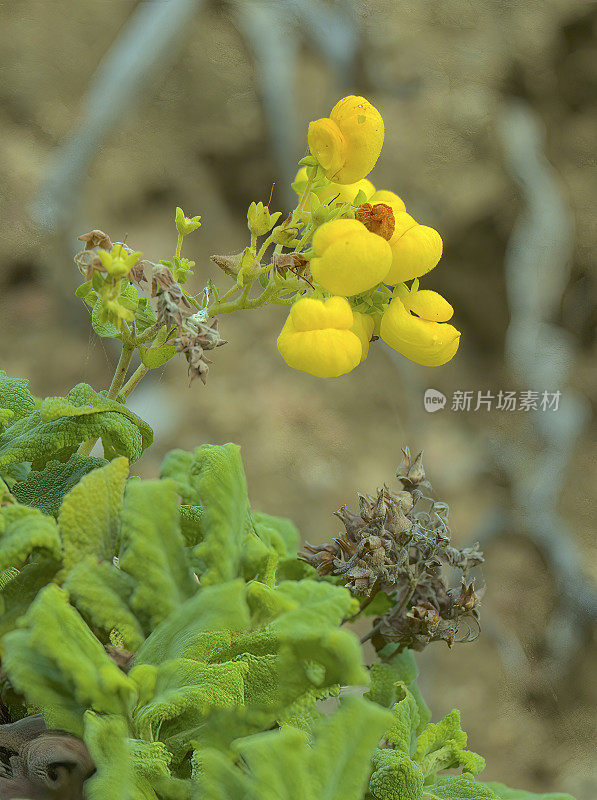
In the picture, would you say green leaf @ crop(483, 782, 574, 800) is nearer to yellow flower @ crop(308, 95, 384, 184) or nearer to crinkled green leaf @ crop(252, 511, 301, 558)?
crinkled green leaf @ crop(252, 511, 301, 558)

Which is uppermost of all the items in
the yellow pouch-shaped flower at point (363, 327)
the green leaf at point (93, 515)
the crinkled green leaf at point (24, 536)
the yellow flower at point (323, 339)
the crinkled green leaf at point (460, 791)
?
the yellow pouch-shaped flower at point (363, 327)

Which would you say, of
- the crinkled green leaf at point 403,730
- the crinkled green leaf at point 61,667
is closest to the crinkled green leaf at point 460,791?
the crinkled green leaf at point 403,730

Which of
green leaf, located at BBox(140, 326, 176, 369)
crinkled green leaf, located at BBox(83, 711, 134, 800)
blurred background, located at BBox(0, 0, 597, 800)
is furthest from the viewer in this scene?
blurred background, located at BBox(0, 0, 597, 800)

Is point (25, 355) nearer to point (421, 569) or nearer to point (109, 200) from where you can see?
point (109, 200)

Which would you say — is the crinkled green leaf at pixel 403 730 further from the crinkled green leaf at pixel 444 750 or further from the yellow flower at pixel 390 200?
the yellow flower at pixel 390 200

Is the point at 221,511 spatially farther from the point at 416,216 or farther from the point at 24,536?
the point at 416,216

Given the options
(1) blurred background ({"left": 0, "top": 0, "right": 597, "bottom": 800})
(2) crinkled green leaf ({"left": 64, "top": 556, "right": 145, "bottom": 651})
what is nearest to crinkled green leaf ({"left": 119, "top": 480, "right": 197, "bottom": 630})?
(2) crinkled green leaf ({"left": 64, "top": 556, "right": 145, "bottom": 651})
